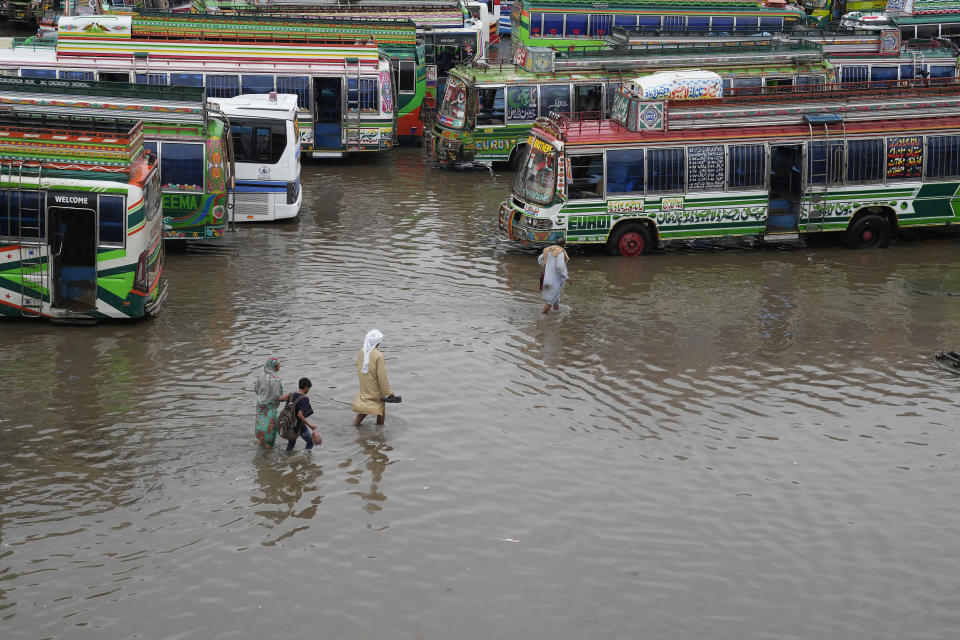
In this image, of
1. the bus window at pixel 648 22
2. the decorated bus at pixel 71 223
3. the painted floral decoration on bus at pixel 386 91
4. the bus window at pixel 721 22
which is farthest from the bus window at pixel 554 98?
the decorated bus at pixel 71 223

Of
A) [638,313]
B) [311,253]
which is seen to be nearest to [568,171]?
[638,313]

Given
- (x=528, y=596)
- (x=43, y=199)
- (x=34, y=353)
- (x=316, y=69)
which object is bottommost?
(x=528, y=596)

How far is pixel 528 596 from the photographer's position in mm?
9898

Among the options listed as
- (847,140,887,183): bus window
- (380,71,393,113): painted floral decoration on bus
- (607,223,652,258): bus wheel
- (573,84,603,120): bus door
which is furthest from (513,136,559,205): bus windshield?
(380,71,393,113): painted floral decoration on bus

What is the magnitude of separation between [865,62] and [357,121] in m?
13.1

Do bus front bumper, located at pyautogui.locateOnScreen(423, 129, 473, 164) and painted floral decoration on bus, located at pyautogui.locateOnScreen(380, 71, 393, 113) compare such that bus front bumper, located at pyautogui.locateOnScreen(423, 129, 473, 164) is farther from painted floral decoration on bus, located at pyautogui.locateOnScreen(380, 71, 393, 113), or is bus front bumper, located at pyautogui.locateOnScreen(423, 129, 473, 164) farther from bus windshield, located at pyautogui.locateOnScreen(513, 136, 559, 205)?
bus windshield, located at pyautogui.locateOnScreen(513, 136, 559, 205)

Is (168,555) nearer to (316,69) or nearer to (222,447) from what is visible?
(222,447)

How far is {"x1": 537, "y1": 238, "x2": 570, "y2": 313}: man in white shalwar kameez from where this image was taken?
55.3 ft

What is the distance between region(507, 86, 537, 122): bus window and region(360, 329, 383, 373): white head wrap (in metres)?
14.9

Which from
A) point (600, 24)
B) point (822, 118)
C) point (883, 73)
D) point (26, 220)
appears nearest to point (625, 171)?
point (822, 118)

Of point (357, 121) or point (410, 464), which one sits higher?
point (357, 121)

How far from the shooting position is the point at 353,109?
2731 cm

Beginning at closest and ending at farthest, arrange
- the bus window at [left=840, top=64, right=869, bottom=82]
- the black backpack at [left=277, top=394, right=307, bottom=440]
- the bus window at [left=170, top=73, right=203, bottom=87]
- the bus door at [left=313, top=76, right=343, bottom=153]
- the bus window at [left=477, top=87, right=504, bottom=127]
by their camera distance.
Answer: the black backpack at [left=277, top=394, right=307, bottom=440] < the bus window at [left=170, top=73, right=203, bottom=87] < the bus window at [left=477, top=87, right=504, bottom=127] < the bus door at [left=313, top=76, right=343, bottom=153] < the bus window at [left=840, top=64, right=869, bottom=82]

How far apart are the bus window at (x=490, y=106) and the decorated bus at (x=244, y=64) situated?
2.29m
